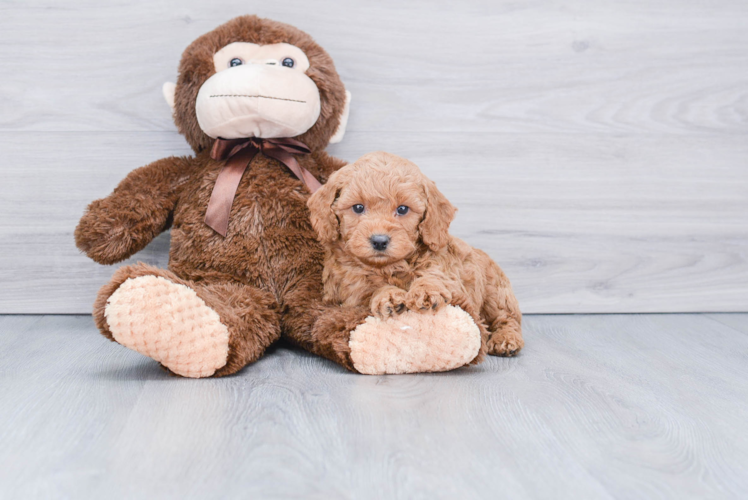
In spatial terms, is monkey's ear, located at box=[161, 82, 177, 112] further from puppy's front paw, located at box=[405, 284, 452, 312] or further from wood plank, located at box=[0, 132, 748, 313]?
puppy's front paw, located at box=[405, 284, 452, 312]

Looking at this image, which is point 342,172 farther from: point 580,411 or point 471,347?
point 580,411

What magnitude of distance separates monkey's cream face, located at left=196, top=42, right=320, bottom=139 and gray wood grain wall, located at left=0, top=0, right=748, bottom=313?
0.25 meters

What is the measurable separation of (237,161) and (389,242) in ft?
1.41

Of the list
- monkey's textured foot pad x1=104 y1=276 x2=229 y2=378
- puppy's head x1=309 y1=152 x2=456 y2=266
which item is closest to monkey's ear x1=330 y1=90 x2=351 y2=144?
puppy's head x1=309 y1=152 x2=456 y2=266

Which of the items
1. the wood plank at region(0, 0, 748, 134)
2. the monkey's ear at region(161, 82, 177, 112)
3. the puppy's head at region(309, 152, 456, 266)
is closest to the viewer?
the puppy's head at region(309, 152, 456, 266)

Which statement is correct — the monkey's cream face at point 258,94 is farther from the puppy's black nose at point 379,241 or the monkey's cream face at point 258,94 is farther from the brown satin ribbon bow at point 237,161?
the puppy's black nose at point 379,241

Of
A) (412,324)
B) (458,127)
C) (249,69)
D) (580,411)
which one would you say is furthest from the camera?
(458,127)

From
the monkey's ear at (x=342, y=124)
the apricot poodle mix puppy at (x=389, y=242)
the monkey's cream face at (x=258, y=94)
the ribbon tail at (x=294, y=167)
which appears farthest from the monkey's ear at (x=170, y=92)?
the apricot poodle mix puppy at (x=389, y=242)

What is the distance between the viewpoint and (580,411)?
83 centimetres

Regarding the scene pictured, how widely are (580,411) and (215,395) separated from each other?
0.53m

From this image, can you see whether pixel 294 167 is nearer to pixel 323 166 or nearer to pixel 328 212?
pixel 323 166

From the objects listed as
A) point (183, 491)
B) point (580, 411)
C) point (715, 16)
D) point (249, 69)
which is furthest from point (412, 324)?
point (715, 16)

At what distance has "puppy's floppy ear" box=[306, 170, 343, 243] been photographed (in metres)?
1.01

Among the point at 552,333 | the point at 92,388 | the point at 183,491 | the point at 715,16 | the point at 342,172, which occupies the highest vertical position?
the point at 715,16
